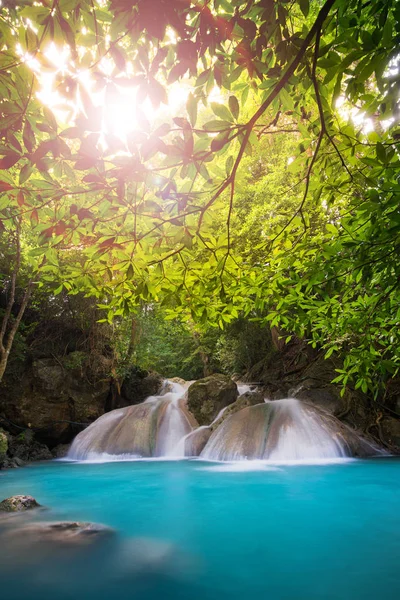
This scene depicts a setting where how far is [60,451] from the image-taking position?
12.4 meters

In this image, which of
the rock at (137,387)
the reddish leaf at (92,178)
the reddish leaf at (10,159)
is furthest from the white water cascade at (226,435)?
the reddish leaf at (10,159)

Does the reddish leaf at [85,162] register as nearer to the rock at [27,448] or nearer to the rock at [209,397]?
the rock at [209,397]

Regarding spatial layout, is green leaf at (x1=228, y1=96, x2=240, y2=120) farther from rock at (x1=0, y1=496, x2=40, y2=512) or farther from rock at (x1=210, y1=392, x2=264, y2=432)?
rock at (x1=210, y1=392, x2=264, y2=432)

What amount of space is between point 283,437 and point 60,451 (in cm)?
769

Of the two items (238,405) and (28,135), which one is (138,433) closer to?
(238,405)

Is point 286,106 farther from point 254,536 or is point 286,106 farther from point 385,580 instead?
point 254,536

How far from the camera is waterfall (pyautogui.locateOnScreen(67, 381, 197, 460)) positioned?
1115 centimetres

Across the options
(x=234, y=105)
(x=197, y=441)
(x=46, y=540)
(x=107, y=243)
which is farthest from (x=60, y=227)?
(x=197, y=441)

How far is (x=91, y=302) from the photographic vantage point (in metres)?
13.6

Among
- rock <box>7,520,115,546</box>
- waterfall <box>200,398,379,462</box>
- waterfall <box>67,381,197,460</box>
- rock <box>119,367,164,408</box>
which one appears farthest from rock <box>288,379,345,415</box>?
rock <box>7,520,115,546</box>

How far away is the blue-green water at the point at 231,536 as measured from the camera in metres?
2.84

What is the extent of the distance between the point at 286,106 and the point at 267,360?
48.6 ft

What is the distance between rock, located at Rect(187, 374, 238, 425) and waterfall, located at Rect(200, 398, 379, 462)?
170 cm

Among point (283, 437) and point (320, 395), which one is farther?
point (320, 395)
